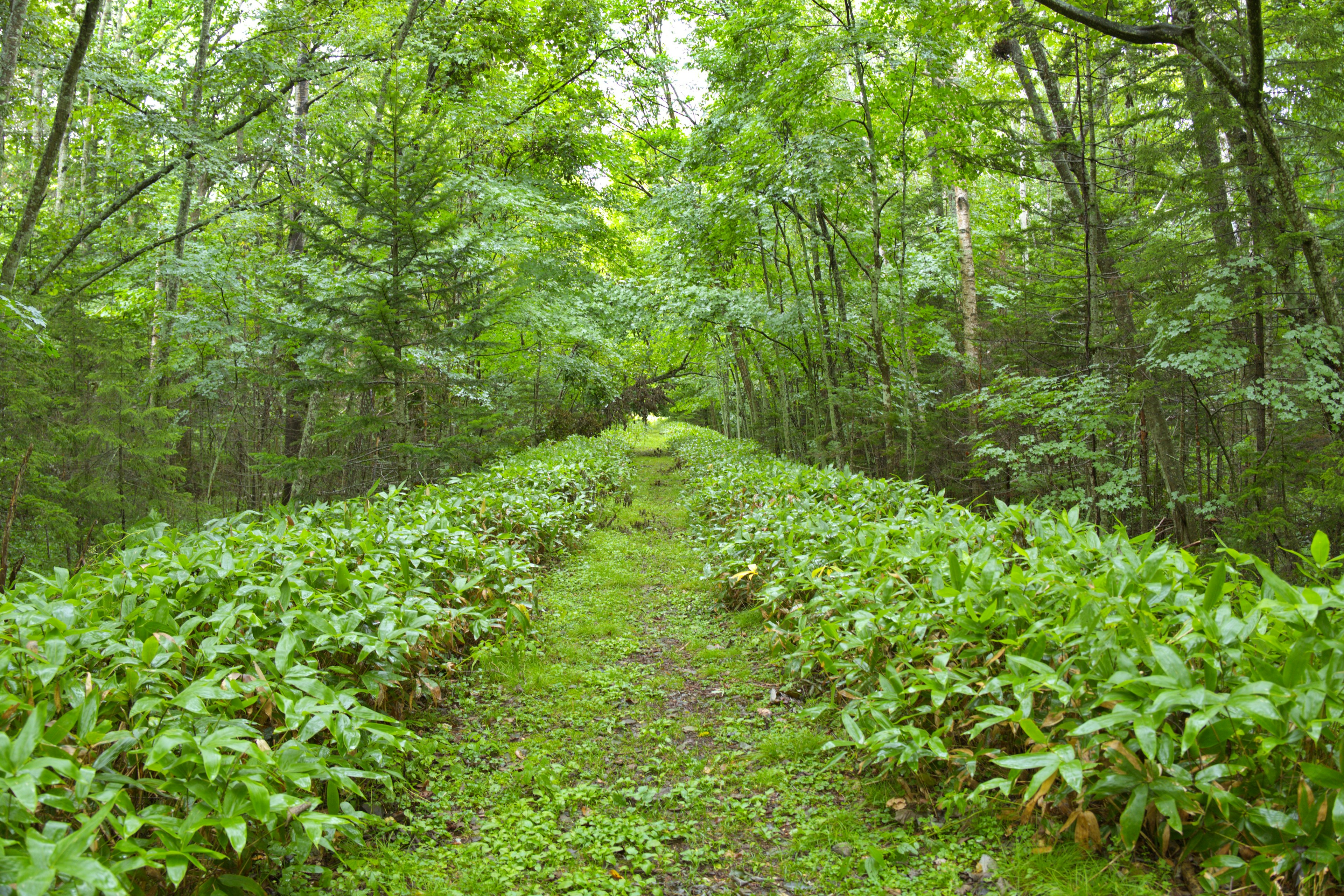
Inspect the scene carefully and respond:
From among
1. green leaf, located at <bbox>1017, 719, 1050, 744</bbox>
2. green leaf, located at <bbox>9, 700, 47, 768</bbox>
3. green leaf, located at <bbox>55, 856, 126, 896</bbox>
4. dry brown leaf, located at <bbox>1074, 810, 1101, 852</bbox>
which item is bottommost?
dry brown leaf, located at <bbox>1074, 810, 1101, 852</bbox>

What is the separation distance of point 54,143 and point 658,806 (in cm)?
716

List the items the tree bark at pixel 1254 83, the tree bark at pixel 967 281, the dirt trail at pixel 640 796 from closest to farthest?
the dirt trail at pixel 640 796 < the tree bark at pixel 1254 83 < the tree bark at pixel 967 281

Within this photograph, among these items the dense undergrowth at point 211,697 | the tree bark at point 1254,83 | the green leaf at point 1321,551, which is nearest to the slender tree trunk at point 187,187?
the dense undergrowth at point 211,697

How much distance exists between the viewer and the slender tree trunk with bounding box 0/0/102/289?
219 inches

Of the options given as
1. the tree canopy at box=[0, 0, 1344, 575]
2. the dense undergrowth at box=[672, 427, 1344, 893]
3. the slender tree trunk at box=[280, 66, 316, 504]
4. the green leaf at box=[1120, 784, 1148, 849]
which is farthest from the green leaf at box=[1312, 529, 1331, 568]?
the slender tree trunk at box=[280, 66, 316, 504]

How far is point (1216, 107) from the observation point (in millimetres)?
6652

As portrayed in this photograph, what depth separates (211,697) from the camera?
210 cm

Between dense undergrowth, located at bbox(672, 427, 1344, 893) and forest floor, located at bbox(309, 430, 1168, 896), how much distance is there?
171mm

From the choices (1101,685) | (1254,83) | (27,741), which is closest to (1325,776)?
(1101,685)

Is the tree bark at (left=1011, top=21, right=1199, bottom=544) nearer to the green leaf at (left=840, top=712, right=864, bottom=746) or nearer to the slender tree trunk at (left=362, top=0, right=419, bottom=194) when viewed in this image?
the green leaf at (left=840, top=712, right=864, bottom=746)

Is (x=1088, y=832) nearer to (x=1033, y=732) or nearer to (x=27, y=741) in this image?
(x=1033, y=732)

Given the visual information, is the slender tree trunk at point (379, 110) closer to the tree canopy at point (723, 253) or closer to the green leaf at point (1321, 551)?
the tree canopy at point (723, 253)

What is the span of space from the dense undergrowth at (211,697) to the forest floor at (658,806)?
1.02 feet

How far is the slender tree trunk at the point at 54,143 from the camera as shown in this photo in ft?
18.3
